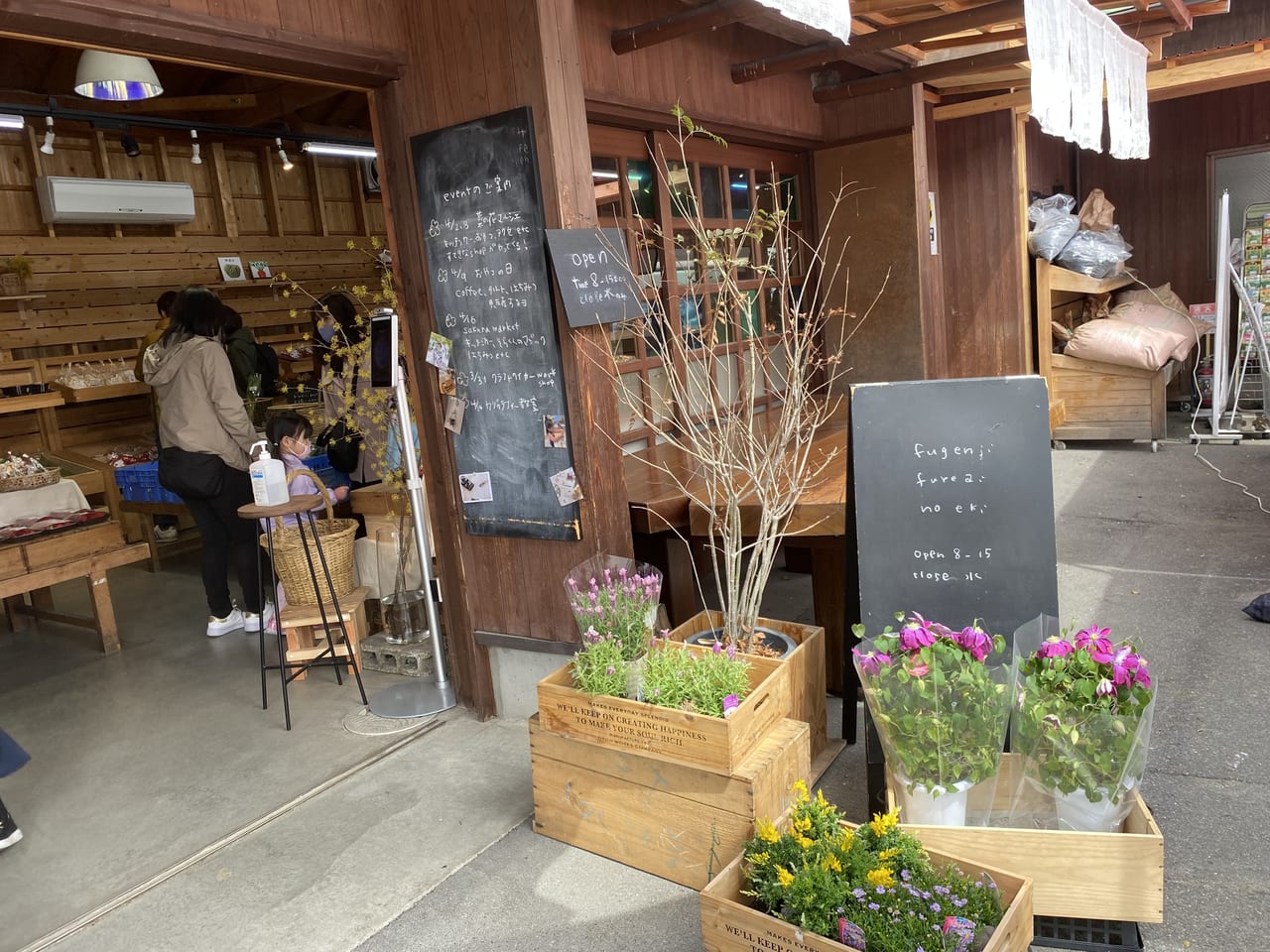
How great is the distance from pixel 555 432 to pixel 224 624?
9.48ft

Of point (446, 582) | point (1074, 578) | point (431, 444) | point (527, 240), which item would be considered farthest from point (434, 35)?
point (1074, 578)

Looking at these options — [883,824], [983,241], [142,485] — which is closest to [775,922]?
[883,824]

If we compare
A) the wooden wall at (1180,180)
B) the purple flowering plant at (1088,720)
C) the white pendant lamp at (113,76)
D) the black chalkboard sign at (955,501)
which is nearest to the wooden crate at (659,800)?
the black chalkboard sign at (955,501)

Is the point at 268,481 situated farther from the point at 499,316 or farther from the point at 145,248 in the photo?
the point at 145,248

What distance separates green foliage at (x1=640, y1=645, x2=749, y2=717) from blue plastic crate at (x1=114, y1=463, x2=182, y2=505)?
5117mm

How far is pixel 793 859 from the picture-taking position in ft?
6.95

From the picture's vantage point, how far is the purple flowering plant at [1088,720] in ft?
7.26

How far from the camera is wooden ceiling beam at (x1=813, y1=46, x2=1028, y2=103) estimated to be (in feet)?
17.0

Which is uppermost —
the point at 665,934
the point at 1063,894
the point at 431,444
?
the point at 431,444

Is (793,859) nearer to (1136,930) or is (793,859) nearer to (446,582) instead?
(1136,930)

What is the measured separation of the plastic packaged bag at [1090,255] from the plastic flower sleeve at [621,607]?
6.27 meters

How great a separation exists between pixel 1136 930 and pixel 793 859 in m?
0.86

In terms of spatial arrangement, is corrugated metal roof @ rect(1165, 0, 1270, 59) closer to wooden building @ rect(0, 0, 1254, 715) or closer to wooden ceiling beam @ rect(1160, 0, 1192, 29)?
wooden building @ rect(0, 0, 1254, 715)

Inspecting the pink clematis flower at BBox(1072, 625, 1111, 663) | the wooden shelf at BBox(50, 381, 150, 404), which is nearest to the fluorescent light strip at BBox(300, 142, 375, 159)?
the wooden shelf at BBox(50, 381, 150, 404)
